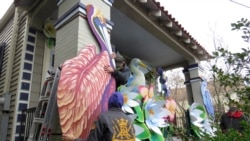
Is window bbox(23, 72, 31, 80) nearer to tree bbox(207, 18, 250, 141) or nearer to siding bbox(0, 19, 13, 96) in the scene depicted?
siding bbox(0, 19, 13, 96)

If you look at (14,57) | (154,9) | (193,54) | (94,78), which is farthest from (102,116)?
(193,54)

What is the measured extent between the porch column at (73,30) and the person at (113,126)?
1135mm

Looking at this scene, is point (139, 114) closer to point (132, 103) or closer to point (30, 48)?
point (132, 103)

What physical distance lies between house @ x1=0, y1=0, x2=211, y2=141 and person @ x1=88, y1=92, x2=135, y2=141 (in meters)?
1.14

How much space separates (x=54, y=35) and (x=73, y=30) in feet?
6.70

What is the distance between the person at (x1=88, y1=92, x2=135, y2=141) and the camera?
241 centimetres

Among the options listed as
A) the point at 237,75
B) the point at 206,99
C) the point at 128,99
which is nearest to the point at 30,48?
the point at 128,99

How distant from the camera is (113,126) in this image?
246 centimetres

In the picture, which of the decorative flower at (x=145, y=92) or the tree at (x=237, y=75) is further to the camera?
the decorative flower at (x=145, y=92)

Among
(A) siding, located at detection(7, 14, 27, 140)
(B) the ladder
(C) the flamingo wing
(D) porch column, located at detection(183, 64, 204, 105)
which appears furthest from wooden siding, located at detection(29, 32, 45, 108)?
(D) porch column, located at detection(183, 64, 204, 105)

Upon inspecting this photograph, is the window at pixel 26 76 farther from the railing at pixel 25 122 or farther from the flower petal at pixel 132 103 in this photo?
the flower petal at pixel 132 103

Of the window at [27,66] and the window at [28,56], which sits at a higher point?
the window at [28,56]

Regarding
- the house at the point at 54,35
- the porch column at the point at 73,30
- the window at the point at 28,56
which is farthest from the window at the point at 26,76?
the porch column at the point at 73,30

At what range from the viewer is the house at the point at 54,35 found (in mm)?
3636
